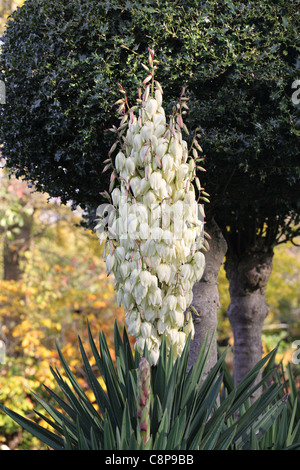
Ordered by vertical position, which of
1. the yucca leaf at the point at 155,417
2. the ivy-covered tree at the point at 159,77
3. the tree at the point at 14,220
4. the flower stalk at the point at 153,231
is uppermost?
the tree at the point at 14,220

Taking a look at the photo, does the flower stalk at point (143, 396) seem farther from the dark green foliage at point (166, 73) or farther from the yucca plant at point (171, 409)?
the dark green foliage at point (166, 73)

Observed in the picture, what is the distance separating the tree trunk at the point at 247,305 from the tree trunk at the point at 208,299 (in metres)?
0.71

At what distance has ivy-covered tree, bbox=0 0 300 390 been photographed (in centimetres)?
258

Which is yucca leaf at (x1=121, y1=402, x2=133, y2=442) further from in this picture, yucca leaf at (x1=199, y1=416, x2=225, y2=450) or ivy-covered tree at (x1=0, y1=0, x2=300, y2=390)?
ivy-covered tree at (x1=0, y1=0, x2=300, y2=390)

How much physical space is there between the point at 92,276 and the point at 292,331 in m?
6.24

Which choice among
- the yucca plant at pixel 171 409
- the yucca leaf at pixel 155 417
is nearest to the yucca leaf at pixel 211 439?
the yucca plant at pixel 171 409

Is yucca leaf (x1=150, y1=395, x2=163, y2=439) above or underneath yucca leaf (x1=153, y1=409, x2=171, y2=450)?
above

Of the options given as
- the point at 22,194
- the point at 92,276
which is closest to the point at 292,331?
the point at 92,276

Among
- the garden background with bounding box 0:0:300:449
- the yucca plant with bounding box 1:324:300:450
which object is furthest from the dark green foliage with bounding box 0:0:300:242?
the garden background with bounding box 0:0:300:449

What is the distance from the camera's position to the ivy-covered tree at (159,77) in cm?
258

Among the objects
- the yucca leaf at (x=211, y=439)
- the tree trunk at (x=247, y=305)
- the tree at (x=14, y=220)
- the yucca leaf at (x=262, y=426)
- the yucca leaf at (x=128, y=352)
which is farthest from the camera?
the tree at (x=14, y=220)

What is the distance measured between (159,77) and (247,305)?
2235 mm

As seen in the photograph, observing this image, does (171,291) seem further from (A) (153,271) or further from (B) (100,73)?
(B) (100,73)

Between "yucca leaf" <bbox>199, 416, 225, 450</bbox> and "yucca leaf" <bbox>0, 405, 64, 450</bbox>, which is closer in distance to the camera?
"yucca leaf" <bbox>199, 416, 225, 450</bbox>
